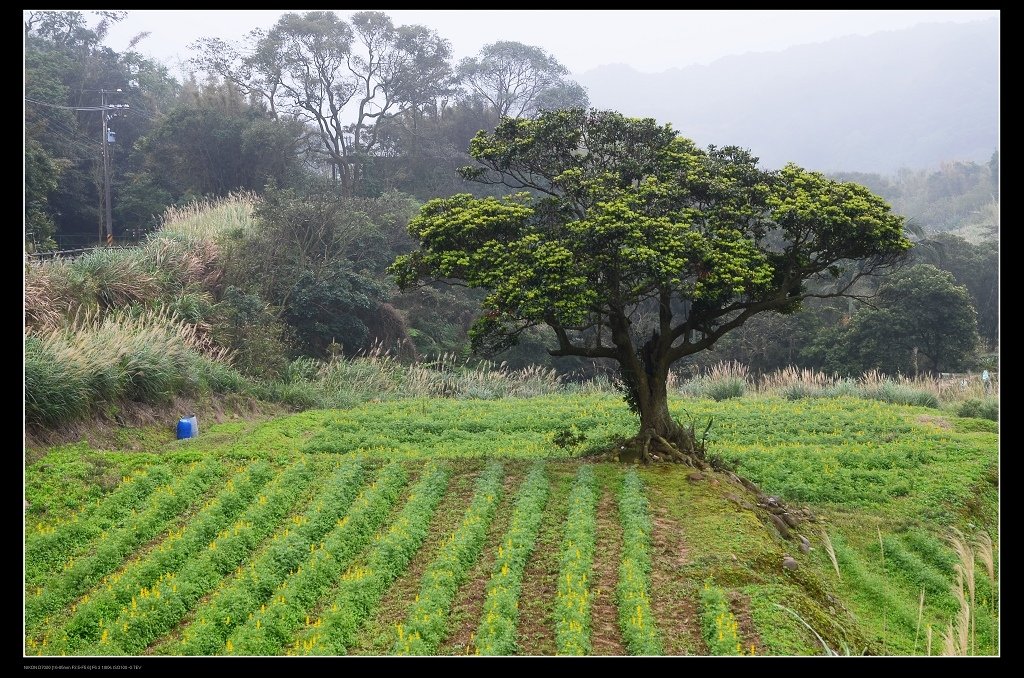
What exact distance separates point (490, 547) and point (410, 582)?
1199 mm

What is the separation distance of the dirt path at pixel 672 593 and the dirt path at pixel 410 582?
7.90 feet

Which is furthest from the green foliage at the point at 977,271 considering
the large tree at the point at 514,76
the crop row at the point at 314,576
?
the crop row at the point at 314,576

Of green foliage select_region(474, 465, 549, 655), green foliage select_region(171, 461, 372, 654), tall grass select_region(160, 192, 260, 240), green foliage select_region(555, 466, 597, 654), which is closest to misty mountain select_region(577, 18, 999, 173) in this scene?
tall grass select_region(160, 192, 260, 240)

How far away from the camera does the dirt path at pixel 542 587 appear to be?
7418 mm

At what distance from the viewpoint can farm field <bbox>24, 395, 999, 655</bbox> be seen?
292 inches

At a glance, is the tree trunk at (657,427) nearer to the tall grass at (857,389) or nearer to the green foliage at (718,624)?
the green foliage at (718,624)

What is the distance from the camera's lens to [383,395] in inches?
787

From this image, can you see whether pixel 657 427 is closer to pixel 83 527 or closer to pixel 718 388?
pixel 83 527

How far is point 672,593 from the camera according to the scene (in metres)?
8.14

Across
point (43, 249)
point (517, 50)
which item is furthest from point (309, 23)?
point (43, 249)

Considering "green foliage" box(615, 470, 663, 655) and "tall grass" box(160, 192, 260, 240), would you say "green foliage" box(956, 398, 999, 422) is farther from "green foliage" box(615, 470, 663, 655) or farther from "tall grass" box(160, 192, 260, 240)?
"tall grass" box(160, 192, 260, 240)

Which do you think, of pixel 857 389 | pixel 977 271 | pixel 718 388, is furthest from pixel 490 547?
pixel 977 271

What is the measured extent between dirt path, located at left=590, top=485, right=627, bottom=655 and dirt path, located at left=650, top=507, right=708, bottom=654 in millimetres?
386

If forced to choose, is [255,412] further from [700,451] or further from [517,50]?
[517,50]
